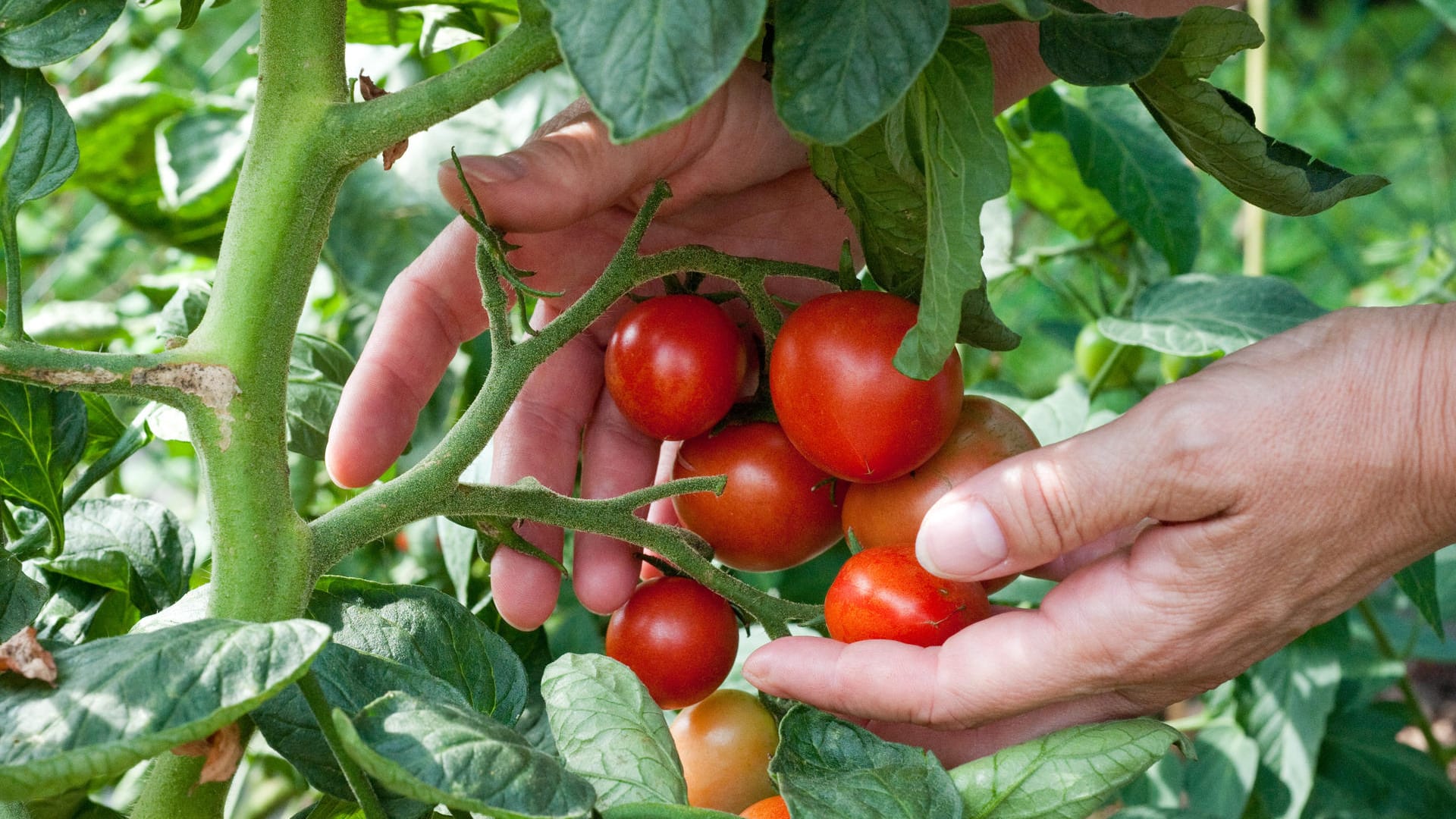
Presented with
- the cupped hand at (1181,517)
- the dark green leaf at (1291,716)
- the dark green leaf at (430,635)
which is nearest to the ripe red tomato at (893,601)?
the cupped hand at (1181,517)

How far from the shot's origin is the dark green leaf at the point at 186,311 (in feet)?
3.26

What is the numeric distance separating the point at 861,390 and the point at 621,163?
0.29m

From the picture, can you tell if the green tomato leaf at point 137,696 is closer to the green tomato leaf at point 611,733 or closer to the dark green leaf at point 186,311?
the green tomato leaf at point 611,733

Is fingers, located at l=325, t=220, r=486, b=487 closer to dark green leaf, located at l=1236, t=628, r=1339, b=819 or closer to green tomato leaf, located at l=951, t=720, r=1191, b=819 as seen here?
green tomato leaf, located at l=951, t=720, r=1191, b=819

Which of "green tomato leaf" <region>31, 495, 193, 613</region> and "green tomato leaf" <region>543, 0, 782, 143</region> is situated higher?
"green tomato leaf" <region>543, 0, 782, 143</region>

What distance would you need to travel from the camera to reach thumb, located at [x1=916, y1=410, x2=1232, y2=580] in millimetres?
751

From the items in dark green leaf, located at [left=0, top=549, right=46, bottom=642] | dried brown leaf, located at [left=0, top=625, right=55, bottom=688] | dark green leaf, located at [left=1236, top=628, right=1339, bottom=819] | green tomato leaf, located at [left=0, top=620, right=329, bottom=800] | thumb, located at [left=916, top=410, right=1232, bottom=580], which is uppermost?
green tomato leaf, located at [left=0, top=620, right=329, bottom=800]

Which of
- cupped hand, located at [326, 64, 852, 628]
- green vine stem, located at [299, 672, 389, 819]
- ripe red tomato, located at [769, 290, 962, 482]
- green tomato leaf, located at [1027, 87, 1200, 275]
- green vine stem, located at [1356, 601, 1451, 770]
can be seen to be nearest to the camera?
green vine stem, located at [299, 672, 389, 819]

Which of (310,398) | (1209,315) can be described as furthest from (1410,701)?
(310,398)

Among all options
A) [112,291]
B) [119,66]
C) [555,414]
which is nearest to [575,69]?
[555,414]

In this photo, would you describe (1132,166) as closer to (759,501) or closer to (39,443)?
(759,501)

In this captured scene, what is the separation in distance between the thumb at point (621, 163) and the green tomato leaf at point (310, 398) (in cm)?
33

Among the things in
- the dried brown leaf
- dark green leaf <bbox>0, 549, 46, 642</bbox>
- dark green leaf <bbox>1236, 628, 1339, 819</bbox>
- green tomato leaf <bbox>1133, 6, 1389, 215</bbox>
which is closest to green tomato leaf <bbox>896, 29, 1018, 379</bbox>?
green tomato leaf <bbox>1133, 6, 1389, 215</bbox>

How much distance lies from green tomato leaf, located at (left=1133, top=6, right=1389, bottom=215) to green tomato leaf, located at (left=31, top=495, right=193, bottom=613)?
773 mm
